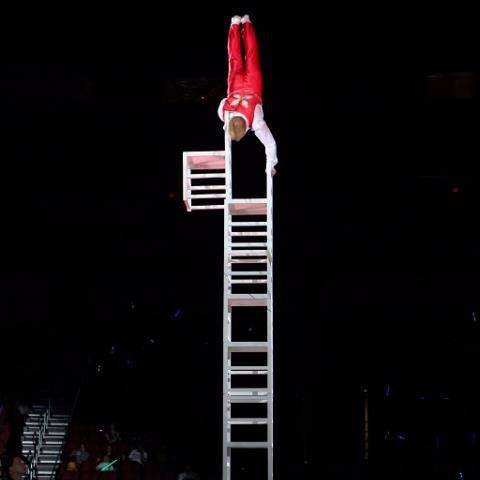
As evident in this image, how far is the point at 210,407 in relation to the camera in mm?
6039

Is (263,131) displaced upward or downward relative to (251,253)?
upward

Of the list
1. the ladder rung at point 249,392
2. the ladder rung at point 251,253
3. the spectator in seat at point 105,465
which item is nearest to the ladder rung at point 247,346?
the ladder rung at point 249,392

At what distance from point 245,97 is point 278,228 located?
2173 mm

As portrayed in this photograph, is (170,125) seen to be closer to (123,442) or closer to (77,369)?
(77,369)

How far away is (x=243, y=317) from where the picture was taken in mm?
6297

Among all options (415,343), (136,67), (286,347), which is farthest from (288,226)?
(136,67)

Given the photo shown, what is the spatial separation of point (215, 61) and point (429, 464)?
3907 millimetres

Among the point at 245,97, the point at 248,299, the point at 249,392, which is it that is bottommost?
the point at 249,392

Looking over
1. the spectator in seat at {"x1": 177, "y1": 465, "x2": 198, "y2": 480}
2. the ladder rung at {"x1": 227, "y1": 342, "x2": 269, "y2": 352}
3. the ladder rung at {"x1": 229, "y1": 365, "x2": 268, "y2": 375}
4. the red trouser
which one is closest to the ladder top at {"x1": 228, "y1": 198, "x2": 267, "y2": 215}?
the red trouser

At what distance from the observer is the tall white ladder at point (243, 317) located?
3.87m

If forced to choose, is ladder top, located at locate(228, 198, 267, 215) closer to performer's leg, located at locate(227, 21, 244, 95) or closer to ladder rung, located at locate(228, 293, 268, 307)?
ladder rung, located at locate(228, 293, 268, 307)

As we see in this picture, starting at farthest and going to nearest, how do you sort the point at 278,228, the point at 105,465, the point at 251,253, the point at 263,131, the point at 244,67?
the point at 105,465
the point at 278,228
the point at 244,67
the point at 263,131
the point at 251,253

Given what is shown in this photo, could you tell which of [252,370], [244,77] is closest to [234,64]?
[244,77]

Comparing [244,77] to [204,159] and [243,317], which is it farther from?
[243,317]
